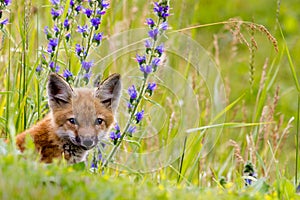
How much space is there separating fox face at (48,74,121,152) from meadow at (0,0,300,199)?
15 centimetres

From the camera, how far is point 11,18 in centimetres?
604

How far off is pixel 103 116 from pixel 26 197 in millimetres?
1554

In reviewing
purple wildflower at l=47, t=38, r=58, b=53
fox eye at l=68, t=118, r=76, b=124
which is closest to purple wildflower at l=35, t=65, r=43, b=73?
purple wildflower at l=47, t=38, r=58, b=53

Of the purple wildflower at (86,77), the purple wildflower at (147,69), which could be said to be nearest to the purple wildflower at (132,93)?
the purple wildflower at (147,69)

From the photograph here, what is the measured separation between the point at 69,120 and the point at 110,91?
339 mm

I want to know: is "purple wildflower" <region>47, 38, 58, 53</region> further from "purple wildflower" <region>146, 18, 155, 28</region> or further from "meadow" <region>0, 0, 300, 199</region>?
"purple wildflower" <region>146, 18, 155, 28</region>

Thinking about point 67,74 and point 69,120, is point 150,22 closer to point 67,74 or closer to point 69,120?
point 67,74

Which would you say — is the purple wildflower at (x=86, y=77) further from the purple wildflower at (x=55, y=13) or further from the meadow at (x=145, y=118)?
the purple wildflower at (x=55, y=13)

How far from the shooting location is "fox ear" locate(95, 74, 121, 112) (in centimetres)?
468

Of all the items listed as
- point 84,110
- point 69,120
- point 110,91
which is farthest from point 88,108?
point 110,91

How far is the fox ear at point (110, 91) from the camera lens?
4.68m

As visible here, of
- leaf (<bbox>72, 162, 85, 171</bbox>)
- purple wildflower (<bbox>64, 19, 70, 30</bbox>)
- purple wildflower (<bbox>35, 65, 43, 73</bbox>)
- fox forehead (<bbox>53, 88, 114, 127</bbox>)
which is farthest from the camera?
purple wildflower (<bbox>35, 65, 43, 73</bbox>)

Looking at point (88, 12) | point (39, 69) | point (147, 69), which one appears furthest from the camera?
point (39, 69)

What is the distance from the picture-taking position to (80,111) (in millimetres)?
4531
